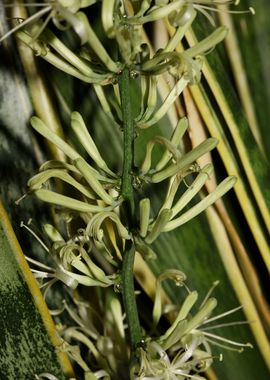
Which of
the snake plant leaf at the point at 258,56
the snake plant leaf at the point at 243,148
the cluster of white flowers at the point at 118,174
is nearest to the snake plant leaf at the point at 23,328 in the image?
the cluster of white flowers at the point at 118,174

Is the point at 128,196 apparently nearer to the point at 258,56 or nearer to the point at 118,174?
the point at 118,174

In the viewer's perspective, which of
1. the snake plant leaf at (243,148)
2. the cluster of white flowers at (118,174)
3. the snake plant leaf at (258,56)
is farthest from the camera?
the snake plant leaf at (258,56)

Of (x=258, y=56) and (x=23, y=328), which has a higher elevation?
(x=258, y=56)

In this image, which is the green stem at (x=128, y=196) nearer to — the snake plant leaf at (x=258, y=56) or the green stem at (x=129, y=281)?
the green stem at (x=129, y=281)

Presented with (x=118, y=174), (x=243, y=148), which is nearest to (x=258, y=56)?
(x=243, y=148)

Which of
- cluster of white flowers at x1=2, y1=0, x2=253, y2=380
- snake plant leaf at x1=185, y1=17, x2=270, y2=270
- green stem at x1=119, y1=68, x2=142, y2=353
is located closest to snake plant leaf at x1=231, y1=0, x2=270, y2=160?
snake plant leaf at x1=185, y1=17, x2=270, y2=270
